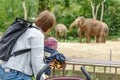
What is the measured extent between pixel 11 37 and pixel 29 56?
0.70 feet

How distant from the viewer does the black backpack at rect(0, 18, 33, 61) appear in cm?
305

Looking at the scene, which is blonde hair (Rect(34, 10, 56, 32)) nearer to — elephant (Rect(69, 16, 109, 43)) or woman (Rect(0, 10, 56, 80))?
woman (Rect(0, 10, 56, 80))

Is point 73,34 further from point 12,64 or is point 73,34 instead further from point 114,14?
point 12,64

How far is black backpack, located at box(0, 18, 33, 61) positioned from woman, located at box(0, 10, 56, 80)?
0.09ft

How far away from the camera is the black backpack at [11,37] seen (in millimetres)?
3045

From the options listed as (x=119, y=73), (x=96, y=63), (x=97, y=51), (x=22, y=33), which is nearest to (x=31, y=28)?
(x=22, y=33)

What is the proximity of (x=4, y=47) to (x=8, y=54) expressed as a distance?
66mm

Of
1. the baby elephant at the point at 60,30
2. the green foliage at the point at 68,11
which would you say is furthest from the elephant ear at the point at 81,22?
the green foliage at the point at 68,11

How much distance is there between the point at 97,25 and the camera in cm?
1647

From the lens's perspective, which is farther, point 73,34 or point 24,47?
point 73,34

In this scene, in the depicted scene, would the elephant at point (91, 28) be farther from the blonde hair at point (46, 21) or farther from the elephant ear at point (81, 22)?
the blonde hair at point (46, 21)

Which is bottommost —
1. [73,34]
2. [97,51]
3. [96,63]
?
[73,34]

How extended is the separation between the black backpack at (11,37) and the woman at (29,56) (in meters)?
0.03

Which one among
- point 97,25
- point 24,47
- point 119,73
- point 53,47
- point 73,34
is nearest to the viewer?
point 24,47
